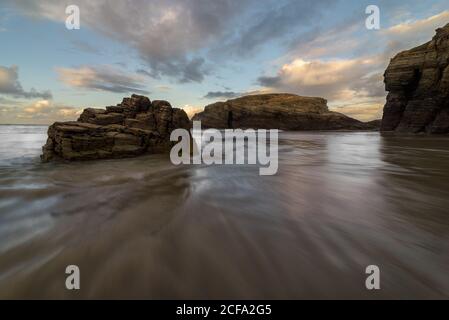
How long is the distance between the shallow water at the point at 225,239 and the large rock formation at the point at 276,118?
197ft

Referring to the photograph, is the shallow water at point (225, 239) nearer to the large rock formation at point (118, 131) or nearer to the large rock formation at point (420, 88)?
the large rock formation at point (118, 131)

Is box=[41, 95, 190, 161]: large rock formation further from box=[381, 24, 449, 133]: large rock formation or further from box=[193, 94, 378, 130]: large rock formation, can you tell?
box=[193, 94, 378, 130]: large rock formation

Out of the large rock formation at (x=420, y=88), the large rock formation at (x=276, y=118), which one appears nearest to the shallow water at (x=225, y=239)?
the large rock formation at (x=420, y=88)

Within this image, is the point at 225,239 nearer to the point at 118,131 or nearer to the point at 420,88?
the point at 118,131

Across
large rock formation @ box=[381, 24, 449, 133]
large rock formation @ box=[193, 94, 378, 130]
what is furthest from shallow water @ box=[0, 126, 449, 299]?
Result: large rock formation @ box=[193, 94, 378, 130]

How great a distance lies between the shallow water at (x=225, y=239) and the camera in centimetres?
169

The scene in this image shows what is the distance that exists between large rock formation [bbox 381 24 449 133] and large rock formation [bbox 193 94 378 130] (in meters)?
24.8

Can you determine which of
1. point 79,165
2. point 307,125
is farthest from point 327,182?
point 307,125

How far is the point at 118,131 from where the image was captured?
29.1 ft

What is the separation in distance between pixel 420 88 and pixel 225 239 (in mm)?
39687

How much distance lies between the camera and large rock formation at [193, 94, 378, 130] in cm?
5984
